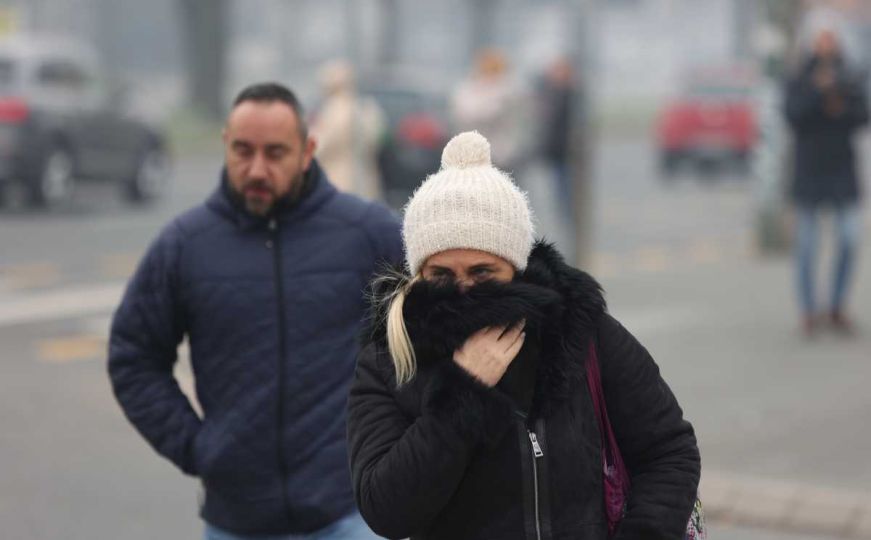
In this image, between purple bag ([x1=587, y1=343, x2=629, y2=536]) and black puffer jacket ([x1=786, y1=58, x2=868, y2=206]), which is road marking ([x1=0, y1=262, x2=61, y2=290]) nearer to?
black puffer jacket ([x1=786, y1=58, x2=868, y2=206])

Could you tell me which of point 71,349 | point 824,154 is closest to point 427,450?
point 824,154

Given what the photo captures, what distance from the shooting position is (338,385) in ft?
13.5

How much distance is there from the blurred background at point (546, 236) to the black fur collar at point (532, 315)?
383 centimetres

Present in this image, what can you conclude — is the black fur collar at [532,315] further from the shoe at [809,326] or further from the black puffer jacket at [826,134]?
the shoe at [809,326]

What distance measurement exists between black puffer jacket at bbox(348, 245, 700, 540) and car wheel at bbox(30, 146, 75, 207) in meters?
18.0

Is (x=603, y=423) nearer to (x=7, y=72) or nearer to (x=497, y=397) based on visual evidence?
(x=497, y=397)

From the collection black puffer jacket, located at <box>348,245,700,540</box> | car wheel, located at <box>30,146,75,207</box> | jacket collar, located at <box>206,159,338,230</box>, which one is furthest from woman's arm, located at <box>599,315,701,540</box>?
car wheel, located at <box>30,146,75,207</box>

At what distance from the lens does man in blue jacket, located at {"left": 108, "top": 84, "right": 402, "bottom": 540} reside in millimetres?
4082

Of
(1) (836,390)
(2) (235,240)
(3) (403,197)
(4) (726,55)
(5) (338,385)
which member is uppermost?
(2) (235,240)

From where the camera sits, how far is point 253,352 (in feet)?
13.5

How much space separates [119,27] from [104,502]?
60.6m

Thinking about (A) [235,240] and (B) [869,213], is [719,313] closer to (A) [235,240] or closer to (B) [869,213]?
(A) [235,240]

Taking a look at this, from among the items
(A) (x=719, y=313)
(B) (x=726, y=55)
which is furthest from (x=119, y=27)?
(A) (x=719, y=313)

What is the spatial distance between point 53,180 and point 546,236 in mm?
18151
